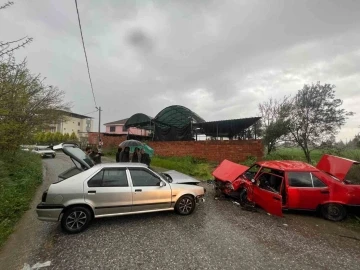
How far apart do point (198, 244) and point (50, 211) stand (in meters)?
3.15

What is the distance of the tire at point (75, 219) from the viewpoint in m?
4.09

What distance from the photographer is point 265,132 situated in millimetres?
14609

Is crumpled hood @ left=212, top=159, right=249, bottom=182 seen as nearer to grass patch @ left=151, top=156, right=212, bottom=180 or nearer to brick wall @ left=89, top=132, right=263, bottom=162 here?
grass patch @ left=151, top=156, right=212, bottom=180

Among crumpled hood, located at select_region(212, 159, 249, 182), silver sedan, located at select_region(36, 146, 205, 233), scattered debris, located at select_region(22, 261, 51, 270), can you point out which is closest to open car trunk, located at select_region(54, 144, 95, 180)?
silver sedan, located at select_region(36, 146, 205, 233)

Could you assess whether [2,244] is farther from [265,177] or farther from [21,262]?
[265,177]

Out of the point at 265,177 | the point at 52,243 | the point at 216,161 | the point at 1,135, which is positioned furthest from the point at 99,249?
the point at 216,161

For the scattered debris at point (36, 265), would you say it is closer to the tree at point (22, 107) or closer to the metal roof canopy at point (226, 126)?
the tree at point (22, 107)

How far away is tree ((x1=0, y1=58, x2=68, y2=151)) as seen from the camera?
21.5ft

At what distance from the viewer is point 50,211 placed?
156 inches

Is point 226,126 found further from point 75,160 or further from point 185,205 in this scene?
point 75,160

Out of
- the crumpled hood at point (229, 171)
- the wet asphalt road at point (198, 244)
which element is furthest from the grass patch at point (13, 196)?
the crumpled hood at point (229, 171)

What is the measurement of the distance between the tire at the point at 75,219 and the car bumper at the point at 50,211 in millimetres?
150

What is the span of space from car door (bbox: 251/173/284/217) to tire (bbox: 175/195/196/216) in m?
2.03

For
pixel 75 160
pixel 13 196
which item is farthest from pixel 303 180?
pixel 13 196
